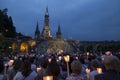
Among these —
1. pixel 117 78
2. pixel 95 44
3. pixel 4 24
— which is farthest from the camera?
pixel 95 44

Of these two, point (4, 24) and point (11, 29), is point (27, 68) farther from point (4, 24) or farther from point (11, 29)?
point (11, 29)

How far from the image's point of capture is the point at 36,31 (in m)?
191

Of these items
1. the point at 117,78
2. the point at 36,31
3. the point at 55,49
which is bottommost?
the point at 117,78

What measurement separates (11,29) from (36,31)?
84.3 metres

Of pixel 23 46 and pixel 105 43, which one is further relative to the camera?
pixel 105 43

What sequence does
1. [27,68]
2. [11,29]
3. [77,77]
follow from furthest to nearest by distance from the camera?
[11,29], [27,68], [77,77]

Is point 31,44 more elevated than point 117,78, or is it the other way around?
point 31,44

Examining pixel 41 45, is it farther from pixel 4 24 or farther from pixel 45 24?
pixel 4 24

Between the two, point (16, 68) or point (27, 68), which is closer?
point (27, 68)

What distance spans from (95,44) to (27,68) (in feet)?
578

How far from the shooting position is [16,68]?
9.62 m

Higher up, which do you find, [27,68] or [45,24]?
[45,24]

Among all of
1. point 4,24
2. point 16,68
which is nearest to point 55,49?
point 4,24

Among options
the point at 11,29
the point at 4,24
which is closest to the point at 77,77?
the point at 4,24
